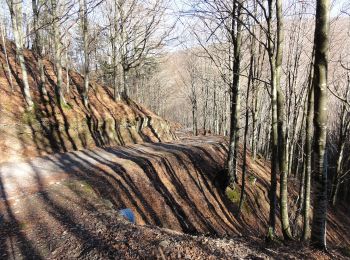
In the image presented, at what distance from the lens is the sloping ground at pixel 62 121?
1157 cm

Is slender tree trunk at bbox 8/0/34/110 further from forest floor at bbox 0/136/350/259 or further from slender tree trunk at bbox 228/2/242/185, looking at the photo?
slender tree trunk at bbox 228/2/242/185

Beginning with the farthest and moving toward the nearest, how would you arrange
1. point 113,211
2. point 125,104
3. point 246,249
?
point 125,104
point 113,211
point 246,249

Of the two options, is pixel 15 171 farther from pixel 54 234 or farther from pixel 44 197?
pixel 54 234

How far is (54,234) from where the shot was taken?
205 inches

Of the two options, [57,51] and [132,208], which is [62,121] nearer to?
[57,51]

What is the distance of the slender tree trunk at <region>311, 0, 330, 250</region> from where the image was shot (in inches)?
182

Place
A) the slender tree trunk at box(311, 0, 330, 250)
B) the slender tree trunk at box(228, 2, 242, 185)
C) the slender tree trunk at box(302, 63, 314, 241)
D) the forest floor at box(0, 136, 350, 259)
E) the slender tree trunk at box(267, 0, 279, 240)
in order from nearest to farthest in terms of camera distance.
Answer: the slender tree trunk at box(311, 0, 330, 250) < the forest floor at box(0, 136, 350, 259) < the slender tree trunk at box(267, 0, 279, 240) < the slender tree trunk at box(302, 63, 314, 241) < the slender tree trunk at box(228, 2, 242, 185)

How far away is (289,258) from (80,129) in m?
11.7

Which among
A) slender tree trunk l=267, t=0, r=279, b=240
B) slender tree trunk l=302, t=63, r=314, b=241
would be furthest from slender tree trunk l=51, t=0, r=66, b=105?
slender tree trunk l=302, t=63, r=314, b=241

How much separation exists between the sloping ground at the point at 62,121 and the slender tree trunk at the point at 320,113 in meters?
10.3

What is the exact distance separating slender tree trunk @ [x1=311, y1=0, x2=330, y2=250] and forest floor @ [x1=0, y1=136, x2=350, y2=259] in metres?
0.58

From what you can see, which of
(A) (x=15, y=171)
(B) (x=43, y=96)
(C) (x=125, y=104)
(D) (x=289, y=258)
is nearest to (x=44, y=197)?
(A) (x=15, y=171)

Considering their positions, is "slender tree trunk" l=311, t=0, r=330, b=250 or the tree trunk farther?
the tree trunk

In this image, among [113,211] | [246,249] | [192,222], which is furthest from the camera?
[192,222]
